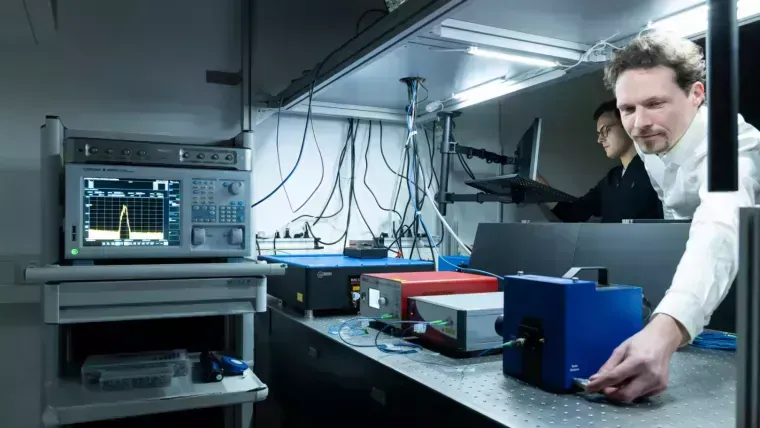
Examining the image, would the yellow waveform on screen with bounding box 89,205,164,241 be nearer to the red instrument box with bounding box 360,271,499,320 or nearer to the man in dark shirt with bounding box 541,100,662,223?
the red instrument box with bounding box 360,271,499,320

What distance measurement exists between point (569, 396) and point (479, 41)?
2.71 ft

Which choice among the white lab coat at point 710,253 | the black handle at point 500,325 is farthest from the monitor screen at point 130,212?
the white lab coat at point 710,253

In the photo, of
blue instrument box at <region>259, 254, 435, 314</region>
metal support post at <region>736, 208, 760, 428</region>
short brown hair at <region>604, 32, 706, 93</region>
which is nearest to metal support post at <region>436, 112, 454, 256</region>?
blue instrument box at <region>259, 254, 435, 314</region>

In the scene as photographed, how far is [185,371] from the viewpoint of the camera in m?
1.39

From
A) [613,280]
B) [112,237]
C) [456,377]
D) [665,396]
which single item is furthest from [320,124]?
[665,396]

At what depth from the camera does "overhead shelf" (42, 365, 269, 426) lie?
3.62 feet

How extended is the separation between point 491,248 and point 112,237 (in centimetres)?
113

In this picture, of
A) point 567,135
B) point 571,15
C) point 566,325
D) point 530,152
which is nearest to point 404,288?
point 566,325

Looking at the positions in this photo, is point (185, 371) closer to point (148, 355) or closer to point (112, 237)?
point (148, 355)

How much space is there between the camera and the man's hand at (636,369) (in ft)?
2.75

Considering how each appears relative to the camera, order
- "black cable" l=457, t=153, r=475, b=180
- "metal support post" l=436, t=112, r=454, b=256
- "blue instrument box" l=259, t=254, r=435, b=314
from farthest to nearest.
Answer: "black cable" l=457, t=153, r=475, b=180 < "metal support post" l=436, t=112, r=454, b=256 < "blue instrument box" l=259, t=254, r=435, b=314

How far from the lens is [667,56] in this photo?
49.4 inches

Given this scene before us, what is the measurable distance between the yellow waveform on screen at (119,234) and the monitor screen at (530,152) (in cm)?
119

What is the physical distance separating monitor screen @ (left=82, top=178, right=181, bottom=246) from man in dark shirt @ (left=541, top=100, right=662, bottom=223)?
168cm
